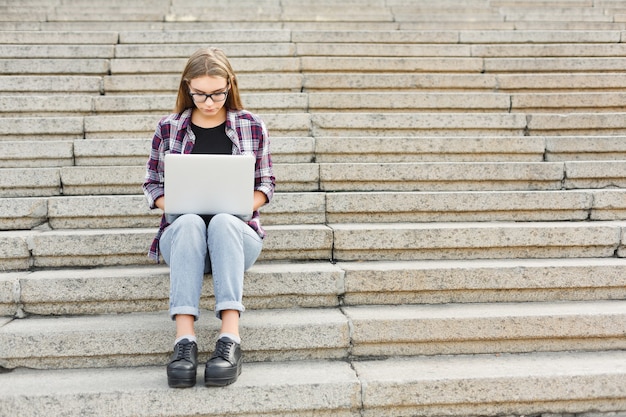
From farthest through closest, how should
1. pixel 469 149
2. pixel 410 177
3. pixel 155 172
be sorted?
1. pixel 469 149
2. pixel 410 177
3. pixel 155 172

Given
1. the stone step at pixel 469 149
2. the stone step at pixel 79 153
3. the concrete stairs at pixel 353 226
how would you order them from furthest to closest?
the stone step at pixel 469 149, the stone step at pixel 79 153, the concrete stairs at pixel 353 226

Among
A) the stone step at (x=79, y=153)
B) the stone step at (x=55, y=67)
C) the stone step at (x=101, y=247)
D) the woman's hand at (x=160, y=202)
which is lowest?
the stone step at (x=101, y=247)

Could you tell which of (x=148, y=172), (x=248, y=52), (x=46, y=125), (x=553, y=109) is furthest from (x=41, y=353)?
(x=553, y=109)

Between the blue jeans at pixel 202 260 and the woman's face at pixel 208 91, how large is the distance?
520mm

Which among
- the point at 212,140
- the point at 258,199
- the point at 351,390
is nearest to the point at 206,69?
the point at 212,140

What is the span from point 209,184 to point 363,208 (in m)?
1.16

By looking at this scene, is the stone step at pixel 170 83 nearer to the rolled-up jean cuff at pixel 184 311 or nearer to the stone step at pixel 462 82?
the stone step at pixel 462 82

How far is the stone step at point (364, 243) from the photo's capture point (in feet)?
9.34

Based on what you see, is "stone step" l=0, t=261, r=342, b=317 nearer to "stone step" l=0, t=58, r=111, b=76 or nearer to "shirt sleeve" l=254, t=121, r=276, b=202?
"shirt sleeve" l=254, t=121, r=276, b=202

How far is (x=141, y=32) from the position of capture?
4.98 metres

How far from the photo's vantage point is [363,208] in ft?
10.5

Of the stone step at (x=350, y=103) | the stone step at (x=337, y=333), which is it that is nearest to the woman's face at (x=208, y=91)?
the stone step at (x=337, y=333)

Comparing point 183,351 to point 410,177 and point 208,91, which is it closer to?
point 208,91

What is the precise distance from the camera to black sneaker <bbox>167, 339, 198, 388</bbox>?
2.13m
